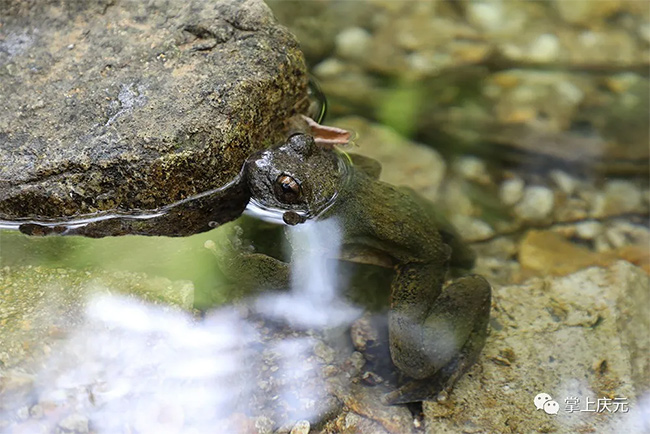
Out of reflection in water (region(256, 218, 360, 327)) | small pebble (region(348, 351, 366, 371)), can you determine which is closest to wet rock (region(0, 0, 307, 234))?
reflection in water (region(256, 218, 360, 327))

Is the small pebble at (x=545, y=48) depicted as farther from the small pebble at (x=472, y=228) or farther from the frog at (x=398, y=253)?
the frog at (x=398, y=253)

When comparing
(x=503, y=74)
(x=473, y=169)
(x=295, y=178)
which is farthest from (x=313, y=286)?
(x=503, y=74)

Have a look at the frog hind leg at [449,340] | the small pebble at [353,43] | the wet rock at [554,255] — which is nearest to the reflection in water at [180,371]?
the frog hind leg at [449,340]

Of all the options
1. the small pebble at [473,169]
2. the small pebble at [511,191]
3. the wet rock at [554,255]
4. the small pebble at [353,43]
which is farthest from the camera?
the small pebble at [353,43]

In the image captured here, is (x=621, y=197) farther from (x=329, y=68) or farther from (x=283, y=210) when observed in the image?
(x=283, y=210)

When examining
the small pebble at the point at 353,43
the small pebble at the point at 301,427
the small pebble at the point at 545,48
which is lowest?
the small pebble at the point at 301,427

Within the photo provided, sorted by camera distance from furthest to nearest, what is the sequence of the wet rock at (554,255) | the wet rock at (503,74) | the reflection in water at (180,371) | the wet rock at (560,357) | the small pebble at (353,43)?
the small pebble at (353,43) < the wet rock at (503,74) < the wet rock at (554,255) < the wet rock at (560,357) < the reflection in water at (180,371)

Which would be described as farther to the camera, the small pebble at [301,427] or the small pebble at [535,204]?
the small pebble at [535,204]

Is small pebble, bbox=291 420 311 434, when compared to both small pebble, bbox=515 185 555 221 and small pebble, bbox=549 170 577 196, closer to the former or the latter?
small pebble, bbox=515 185 555 221
